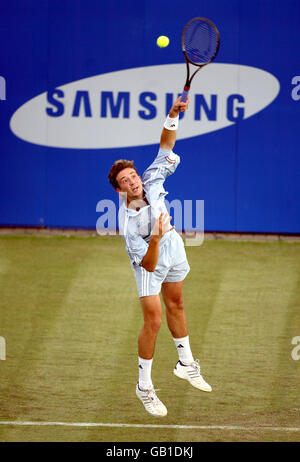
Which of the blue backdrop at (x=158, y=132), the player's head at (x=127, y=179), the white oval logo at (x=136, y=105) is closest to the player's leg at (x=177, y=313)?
the player's head at (x=127, y=179)

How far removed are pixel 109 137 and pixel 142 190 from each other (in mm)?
6316

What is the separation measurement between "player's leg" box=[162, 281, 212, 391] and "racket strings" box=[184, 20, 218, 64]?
166cm

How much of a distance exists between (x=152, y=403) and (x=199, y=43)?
260cm

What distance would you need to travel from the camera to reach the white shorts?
581 cm

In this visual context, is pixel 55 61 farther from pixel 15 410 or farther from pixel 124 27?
pixel 15 410

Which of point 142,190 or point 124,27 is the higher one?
point 124,27

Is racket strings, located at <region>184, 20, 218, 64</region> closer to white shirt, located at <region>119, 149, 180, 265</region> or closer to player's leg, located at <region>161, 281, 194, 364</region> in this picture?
white shirt, located at <region>119, 149, 180, 265</region>

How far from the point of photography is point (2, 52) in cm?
1199

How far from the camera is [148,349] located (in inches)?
233

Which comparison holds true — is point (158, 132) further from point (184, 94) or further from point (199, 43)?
point (184, 94)

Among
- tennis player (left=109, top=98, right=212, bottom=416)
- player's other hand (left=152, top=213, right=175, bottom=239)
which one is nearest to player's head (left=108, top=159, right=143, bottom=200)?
tennis player (left=109, top=98, right=212, bottom=416)

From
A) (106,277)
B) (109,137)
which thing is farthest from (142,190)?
(109,137)

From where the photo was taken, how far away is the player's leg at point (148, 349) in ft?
19.1

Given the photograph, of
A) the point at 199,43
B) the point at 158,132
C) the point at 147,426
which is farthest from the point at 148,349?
the point at 158,132
